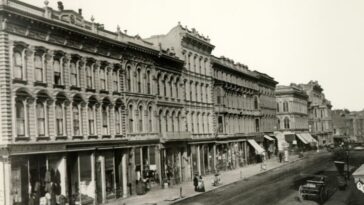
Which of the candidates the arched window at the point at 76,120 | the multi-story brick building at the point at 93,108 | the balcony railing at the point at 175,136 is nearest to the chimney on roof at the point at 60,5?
the multi-story brick building at the point at 93,108

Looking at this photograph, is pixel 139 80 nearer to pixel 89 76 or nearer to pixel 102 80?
pixel 102 80

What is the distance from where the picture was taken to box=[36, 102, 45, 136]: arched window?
29203mm

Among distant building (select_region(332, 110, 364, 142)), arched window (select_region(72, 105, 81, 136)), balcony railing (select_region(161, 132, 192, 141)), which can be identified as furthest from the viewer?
distant building (select_region(332, 110, 364, 142))

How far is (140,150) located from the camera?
133ft

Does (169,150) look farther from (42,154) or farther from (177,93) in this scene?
(42,154)

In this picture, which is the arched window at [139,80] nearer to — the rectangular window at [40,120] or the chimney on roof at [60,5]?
the chimney on roof at [60,5]

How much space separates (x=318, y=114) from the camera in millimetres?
119375

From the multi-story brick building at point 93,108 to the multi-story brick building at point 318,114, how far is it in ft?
209

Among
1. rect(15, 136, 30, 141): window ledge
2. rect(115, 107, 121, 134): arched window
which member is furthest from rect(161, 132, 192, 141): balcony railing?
rect(15, 136, 30, 141): window ledge

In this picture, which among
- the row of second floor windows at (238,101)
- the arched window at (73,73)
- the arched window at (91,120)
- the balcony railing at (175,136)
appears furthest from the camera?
the row of second floor windows at (238,101)

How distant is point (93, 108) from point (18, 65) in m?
8.11

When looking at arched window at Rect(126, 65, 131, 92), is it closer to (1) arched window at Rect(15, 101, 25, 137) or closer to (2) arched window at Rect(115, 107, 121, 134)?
(2) arched window at Rect(115, 107, 121, 134)

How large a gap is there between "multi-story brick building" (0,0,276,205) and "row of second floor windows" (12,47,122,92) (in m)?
0.07

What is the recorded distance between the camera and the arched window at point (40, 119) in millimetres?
29203
